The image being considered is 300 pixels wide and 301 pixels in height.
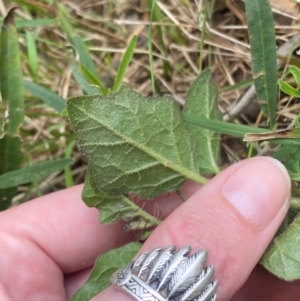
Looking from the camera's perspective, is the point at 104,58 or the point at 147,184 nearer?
the point at 147,184

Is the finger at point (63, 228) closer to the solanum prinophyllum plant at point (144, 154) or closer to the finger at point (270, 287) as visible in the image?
the solanum prinophyllum plant at point (144, 154)

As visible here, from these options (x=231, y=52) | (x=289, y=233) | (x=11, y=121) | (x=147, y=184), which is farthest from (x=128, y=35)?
(x=289, y=233)

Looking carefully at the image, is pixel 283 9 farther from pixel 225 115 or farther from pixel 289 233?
pixel 289 233

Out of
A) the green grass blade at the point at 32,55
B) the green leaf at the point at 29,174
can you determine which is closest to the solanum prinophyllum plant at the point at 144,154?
the green leaf at the point at 29,174

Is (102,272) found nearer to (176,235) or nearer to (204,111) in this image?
(176,235)

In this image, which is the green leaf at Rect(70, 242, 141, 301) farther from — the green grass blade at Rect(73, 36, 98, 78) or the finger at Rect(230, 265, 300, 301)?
the green grass blade at Rect(73, 36, 98, 78)

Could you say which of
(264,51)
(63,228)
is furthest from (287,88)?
(63,228)

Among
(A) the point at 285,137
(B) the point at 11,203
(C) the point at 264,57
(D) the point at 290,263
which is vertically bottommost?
(B) the point at 11,203
